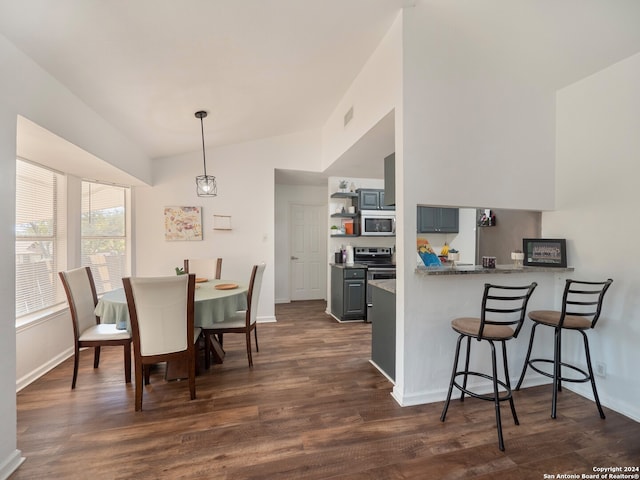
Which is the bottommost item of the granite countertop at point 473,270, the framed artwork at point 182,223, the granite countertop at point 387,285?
the granite countertop at point 387,285

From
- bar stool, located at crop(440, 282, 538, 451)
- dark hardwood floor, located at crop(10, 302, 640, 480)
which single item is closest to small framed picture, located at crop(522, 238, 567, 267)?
bar stool, located at crop(440, 282, 538, 451)

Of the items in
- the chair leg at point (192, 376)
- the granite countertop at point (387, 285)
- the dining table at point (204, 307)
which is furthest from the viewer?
the granite countertop at point (387, 285)

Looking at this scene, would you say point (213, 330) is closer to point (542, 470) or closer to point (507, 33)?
point (542, 470)

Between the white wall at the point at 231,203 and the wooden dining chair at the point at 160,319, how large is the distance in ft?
7.44

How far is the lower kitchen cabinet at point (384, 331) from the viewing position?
2.64 m

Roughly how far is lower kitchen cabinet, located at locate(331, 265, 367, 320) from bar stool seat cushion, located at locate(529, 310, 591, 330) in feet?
8.24

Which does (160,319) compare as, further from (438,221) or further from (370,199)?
(438,221)

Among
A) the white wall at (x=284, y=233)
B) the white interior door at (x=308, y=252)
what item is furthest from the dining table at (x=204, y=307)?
the white interior door at (x=308, y=252)

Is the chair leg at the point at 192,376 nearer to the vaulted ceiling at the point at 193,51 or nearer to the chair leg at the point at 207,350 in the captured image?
the chair leg at the point at 207,350

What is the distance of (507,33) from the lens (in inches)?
88.7

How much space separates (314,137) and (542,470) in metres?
4.45

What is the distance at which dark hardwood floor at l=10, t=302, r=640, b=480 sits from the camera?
1654 mm

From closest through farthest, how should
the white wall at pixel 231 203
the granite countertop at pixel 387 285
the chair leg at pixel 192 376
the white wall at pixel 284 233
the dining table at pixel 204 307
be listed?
1. the chair leg at pixel 192 376
2. the dining table at pixel 204 307
3. the granite countertop at pixel 387 285
4. the white wall at pixel 231 203
5. the white wall at pixel 284 233

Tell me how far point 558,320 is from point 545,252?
2.26 feet
